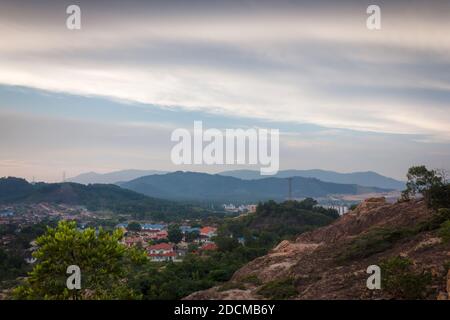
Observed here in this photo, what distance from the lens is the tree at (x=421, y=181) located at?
24.7m

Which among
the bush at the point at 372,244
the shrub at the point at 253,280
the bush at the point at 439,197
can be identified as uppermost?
the bush at the point at 439,197

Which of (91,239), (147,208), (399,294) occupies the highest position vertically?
(91,239)

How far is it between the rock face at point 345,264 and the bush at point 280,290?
0.76 feet

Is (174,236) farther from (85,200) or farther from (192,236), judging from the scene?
(85,200)

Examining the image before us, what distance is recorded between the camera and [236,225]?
261 feet

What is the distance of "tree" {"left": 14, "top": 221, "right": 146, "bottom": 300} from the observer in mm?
13141

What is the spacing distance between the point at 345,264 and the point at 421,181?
34.9 feet

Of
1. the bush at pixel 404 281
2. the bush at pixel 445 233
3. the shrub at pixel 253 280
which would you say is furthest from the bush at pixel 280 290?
the bush at pixel 445 233

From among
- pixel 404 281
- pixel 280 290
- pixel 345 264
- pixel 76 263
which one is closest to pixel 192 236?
pixel 345 264

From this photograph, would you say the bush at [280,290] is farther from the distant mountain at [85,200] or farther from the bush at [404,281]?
the distant mountain at [85,200]

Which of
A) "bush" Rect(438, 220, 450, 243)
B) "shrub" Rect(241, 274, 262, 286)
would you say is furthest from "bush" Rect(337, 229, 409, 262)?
"shrub" Rect(241, 274, 262, 286)
